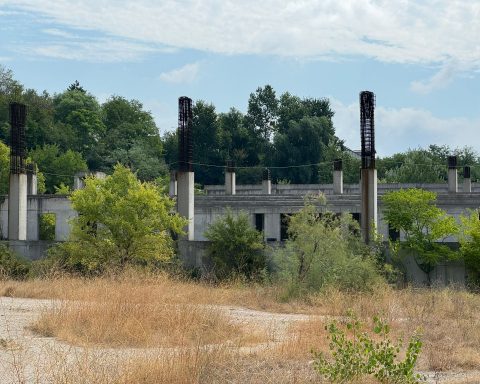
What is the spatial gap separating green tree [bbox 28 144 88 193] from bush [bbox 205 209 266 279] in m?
40.7

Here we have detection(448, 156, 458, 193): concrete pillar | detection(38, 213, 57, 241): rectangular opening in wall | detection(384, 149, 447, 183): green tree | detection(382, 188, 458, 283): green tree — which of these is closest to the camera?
detection(382, 188, 458, 283): green tree

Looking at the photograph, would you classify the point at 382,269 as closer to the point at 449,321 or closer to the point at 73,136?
the point at 449,321

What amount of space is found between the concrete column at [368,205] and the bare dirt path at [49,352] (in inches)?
487

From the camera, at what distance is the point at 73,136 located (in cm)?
7862

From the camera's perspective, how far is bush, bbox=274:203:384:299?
22.7 m

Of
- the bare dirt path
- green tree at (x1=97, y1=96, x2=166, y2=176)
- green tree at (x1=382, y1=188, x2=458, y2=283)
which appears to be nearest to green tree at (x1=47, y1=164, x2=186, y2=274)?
green tree at (x1=382, y1=188, x2=458, y2=283)

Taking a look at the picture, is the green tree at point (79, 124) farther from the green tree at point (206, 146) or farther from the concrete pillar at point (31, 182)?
the concrete pillar at point (31, 182)

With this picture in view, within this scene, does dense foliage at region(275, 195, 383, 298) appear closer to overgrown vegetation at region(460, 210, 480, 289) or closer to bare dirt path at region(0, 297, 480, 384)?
overgrown vegetation at region(460, 210, 480, 289)

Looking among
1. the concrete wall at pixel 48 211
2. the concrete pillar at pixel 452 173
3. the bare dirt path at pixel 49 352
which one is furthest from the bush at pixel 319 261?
the concrete pillar at pixel 452 173

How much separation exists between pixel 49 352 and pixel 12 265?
18.1m

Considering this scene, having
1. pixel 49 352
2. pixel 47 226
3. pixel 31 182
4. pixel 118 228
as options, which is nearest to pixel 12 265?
pixel 118 228

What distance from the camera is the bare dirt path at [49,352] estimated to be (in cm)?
1006

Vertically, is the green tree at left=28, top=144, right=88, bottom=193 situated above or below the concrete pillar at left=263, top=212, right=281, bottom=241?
above

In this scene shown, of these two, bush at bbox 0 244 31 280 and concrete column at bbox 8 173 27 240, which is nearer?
bush at bbox 0 244 31 280
